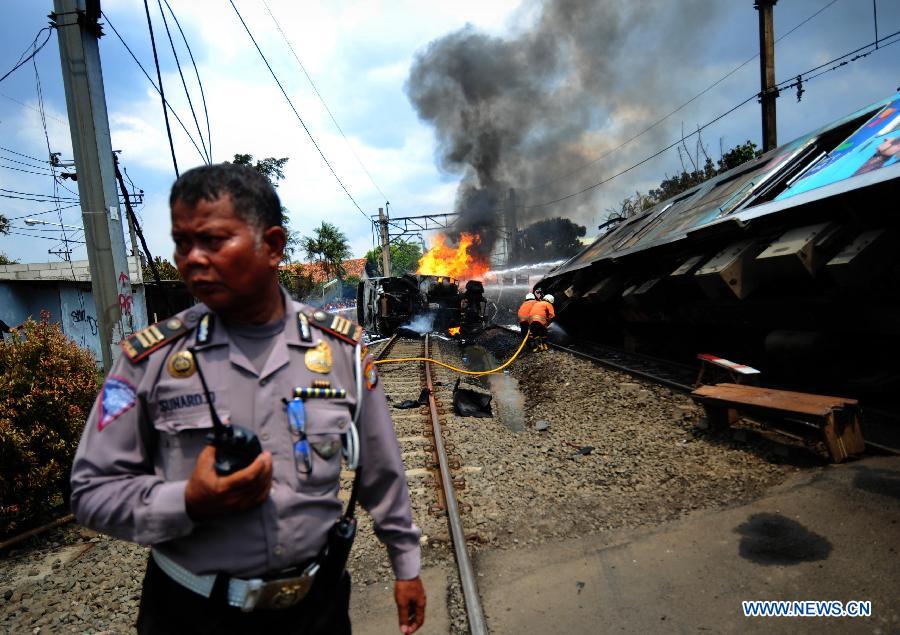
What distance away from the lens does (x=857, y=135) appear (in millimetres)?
6301

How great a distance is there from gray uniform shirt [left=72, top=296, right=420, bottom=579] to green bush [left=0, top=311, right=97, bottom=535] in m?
3.65

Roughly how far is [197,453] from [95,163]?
5.08 metres

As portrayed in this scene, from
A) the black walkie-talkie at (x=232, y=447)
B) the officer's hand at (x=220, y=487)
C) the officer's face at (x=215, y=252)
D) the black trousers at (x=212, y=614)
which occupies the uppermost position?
the officer's face at (x=215, y=252)

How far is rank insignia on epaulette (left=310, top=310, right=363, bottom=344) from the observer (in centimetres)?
156

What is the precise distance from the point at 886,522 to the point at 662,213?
967 centimetres

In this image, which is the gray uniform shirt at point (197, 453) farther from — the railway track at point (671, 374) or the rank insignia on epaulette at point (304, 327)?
the railway track at point (671, 374)

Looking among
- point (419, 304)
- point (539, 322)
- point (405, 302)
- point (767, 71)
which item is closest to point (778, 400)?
point (539, 322)

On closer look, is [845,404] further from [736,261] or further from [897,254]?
[736,261]

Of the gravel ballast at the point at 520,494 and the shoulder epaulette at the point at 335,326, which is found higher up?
the shoulder epaulette at the point at 335,326

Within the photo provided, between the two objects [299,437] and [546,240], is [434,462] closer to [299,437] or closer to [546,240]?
[299,437]

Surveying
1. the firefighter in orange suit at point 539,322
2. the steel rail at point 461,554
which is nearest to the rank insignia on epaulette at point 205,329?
the steel rail at point 461,554

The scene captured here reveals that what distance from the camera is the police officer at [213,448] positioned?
1245 mm

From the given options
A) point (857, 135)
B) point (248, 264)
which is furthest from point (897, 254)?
point (248, 264)
